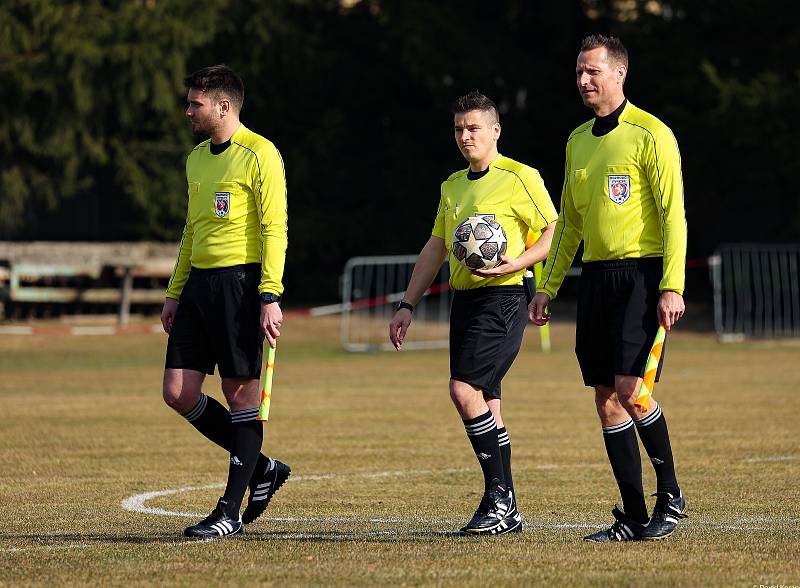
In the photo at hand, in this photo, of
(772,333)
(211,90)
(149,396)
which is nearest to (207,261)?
(211,90)

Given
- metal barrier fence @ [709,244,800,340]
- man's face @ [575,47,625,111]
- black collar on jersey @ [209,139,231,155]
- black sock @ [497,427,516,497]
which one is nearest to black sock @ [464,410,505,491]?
black sock @ [497,427,516,497]

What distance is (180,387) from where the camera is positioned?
7934mm

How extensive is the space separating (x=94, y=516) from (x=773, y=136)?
1027 inches

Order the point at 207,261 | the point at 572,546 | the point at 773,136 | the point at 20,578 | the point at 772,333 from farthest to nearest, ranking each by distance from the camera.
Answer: the point at 773,136 → the point at 772,333 → the point at 207,261 → the point at 572,546 → the point at 20,578

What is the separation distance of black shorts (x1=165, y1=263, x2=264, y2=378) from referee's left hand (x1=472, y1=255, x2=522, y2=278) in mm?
1136

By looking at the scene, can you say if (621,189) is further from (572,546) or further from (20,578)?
(20,578)

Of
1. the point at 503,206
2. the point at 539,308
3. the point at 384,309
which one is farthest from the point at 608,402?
the point at 384,309

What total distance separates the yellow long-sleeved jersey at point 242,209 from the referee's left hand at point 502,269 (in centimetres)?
100

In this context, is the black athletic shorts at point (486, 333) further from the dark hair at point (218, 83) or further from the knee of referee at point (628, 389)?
the dark hair at point (218, 83)

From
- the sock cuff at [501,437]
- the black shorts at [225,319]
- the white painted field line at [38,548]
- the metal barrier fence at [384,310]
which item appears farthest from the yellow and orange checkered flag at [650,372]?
the metal barrier fence at [384,310]

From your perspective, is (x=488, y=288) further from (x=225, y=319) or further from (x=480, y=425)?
(x=225, y=319)

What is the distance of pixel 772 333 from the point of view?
29.3 m

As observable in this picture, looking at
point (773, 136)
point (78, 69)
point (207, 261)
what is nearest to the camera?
point (207, 261)

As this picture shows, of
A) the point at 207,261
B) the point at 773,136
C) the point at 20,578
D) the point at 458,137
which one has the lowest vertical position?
the point at 20,578
